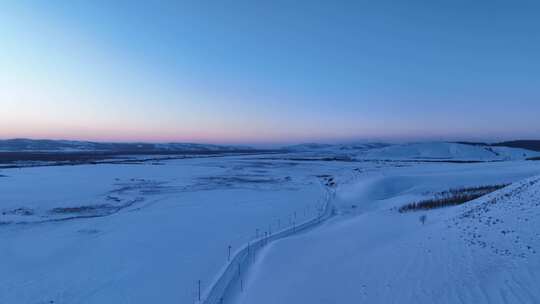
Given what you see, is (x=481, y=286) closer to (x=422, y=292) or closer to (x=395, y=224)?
(x=422, y=292)

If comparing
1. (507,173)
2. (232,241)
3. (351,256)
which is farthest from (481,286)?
(507,173)

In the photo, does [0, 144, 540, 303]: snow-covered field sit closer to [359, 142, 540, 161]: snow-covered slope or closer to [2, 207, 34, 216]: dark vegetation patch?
[2, 207, 34, 216]: dark vegetation patch

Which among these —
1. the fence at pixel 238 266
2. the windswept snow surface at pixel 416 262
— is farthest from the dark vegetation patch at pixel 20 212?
the windswept snow surface at pixel 416 262

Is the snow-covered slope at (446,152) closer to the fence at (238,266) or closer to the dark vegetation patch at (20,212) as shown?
the fence at (238,266)

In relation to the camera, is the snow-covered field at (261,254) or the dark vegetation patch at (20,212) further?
the dark vegetation patch at (20,212)

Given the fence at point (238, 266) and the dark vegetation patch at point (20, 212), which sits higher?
the dark vegetation patch at point (20, 212)

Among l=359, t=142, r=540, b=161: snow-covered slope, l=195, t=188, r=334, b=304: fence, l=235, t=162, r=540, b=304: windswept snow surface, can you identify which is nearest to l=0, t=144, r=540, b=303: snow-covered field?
l=235, t=162, r=540, b=304: windswept snow surface
